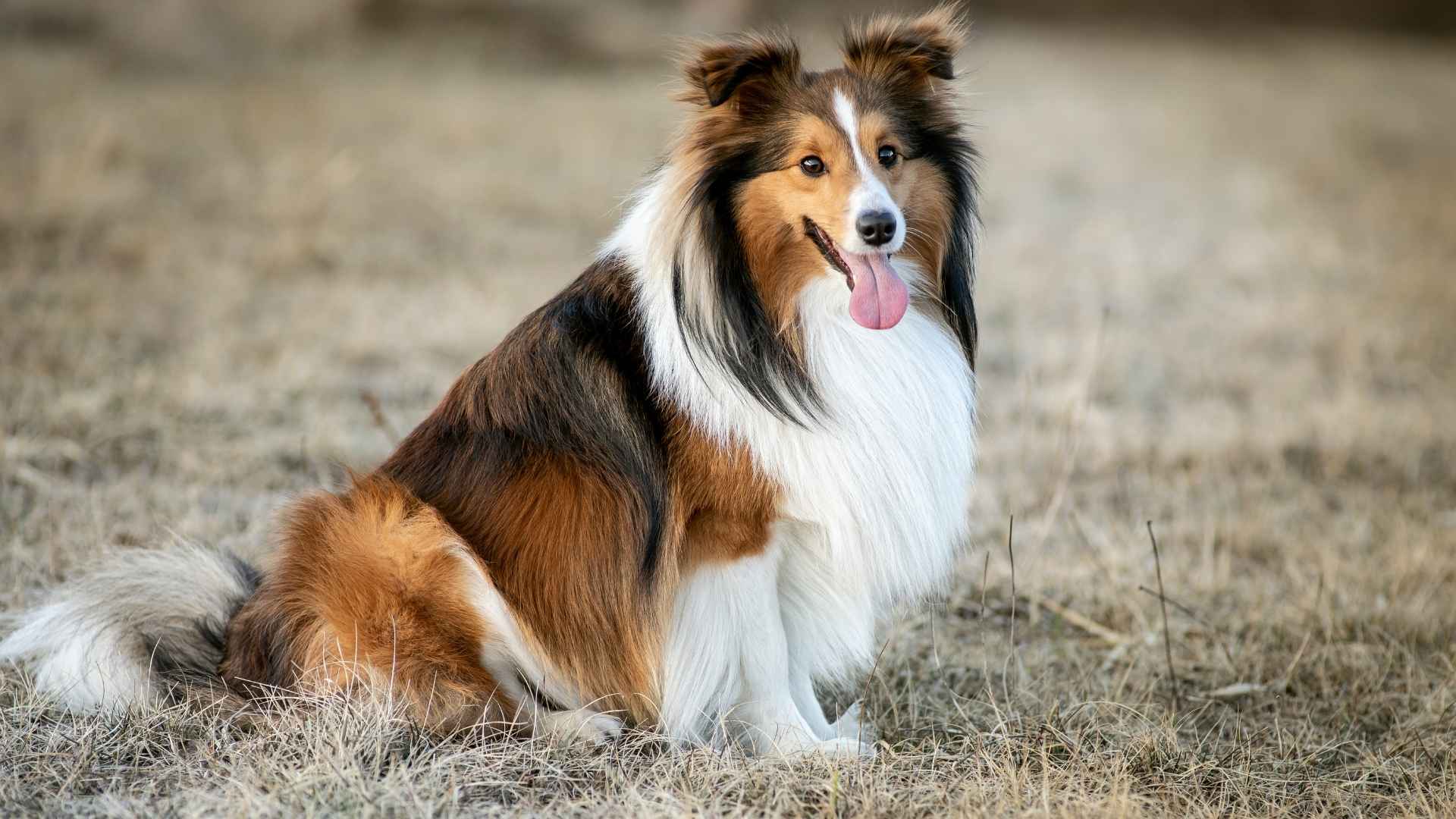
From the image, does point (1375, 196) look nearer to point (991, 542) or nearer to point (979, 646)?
point (991, 542)

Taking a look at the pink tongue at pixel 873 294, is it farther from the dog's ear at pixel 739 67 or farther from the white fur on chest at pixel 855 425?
the dog's ear at pixel 739 67

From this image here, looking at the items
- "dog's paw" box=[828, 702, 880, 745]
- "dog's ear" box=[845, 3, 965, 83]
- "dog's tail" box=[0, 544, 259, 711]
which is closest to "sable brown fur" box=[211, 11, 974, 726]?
"dog's ear" box=[845, 3, 965, 83]

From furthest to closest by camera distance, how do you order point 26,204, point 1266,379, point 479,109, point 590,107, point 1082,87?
point 1082,87
point 590,107
point 479,109
point 26,204
point 1266,379

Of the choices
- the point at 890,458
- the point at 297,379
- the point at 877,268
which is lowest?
the point at 297,379

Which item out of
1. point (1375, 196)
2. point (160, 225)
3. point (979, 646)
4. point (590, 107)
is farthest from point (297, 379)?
point (1375, 196)

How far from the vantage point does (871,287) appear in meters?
3.35

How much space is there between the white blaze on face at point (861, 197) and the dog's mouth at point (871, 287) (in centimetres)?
5

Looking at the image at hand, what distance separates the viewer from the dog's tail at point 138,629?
3453mm

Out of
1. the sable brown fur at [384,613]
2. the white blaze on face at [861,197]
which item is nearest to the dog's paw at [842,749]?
the sable brown fur at [384,613]

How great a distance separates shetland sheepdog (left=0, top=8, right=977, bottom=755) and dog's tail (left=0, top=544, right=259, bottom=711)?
1 centimetres

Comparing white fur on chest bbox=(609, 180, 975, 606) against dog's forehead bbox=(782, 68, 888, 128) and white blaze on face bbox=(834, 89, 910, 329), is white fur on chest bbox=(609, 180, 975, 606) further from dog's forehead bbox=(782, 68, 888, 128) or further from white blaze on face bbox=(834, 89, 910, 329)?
dog's forehead bbox=(782, 68, 888, 128)

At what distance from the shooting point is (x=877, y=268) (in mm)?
3361

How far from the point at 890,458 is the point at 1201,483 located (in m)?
3.56

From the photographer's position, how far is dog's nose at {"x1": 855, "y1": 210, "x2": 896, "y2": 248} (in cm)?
322
